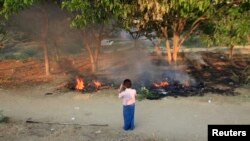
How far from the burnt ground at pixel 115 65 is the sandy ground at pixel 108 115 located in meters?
2.30

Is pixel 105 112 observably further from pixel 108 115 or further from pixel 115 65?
pixel 115 65

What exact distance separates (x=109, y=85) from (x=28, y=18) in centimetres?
630

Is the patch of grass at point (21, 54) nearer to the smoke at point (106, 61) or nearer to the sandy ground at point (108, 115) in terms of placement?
the smoke at point (106, 61)

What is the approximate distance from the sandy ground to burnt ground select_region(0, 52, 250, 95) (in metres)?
2.30

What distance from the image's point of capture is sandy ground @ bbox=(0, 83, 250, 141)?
1075 cm

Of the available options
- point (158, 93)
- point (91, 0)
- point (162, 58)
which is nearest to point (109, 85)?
point (158, 93)

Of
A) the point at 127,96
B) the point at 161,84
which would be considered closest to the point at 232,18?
the point at 161,84

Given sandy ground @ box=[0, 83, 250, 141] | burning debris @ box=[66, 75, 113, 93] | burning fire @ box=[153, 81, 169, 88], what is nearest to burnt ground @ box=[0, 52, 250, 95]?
burning debris @ box=[66, 75, 113, 93]

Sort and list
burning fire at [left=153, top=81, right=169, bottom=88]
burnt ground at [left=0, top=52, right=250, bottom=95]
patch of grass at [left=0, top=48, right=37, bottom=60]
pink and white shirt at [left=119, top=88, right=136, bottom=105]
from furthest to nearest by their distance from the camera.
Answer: patch of grass at [left=0, top=48, right=37, bottom=60] < burnt ground at [left=0, top=52, right=250, bottom=95] < burning fire at [left=153, top=81, right=169, bottom=88] < pink and white shirt at [left=119, top=88, right=136, bottom=105]

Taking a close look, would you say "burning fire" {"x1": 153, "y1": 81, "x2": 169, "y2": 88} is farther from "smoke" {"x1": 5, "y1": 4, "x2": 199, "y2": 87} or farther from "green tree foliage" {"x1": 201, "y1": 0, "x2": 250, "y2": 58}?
"green tree foliage" {"x1": 201, "y1": 0, "x2": 250, "y2": 58}

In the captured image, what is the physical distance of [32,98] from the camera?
1588cm

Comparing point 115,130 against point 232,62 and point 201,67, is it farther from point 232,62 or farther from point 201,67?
point 232,62

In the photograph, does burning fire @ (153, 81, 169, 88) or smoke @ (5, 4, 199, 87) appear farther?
smoke @ (5, 4, 199, 87)

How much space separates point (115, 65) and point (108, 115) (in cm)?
1129
